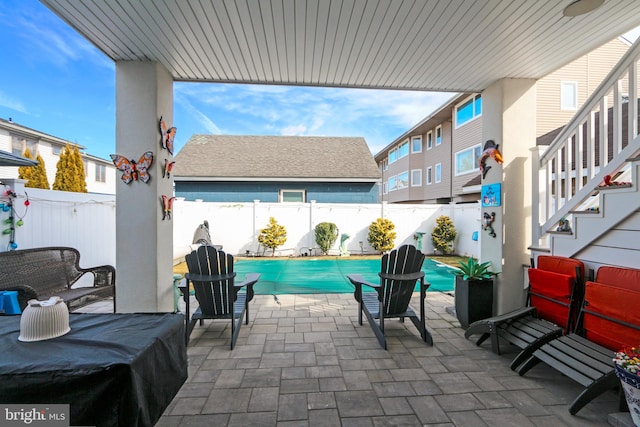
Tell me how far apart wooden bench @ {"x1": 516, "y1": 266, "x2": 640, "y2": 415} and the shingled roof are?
30.0 feet

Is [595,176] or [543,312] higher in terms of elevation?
[595,176]

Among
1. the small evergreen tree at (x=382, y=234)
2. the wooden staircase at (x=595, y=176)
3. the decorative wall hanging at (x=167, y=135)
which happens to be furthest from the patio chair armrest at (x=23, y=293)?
the small evergreen tree at (x=382, y=234)

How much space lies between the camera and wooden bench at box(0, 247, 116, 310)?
2.92m

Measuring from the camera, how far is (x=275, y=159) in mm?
12125

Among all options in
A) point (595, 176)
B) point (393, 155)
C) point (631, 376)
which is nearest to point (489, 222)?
point (595, 176)

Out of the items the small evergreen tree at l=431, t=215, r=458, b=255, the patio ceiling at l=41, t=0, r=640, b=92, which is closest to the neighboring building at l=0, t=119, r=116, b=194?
the patio ceiling at l=41, t=0, r=640, b=92

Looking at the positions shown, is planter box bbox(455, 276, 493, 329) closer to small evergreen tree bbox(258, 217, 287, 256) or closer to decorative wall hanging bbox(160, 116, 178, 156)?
decorative wall hanging bbox(160, 116, 178, 156)

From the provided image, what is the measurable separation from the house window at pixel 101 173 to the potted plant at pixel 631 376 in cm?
2224

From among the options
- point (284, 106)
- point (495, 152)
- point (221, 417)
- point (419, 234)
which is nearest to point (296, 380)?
point (221, 417)

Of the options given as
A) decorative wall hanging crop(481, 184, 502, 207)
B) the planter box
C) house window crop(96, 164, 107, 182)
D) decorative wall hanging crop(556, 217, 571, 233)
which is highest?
house window crop(96, 164, 107, 182)

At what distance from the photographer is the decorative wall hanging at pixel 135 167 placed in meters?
3.04

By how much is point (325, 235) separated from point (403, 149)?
35.7 ft

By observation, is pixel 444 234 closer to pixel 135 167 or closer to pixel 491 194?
pixel 491 194

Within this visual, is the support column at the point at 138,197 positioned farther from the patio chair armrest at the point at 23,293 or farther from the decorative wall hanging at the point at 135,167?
the patio chair armrest at the point at 23,293
